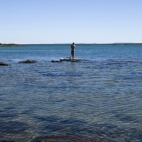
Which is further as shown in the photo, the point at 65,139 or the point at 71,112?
the point at 71,112

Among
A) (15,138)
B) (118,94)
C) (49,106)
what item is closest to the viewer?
(15,138)

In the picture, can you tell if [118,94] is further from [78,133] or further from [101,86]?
[78,133]

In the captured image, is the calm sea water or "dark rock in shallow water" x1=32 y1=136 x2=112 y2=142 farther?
the calm sea water

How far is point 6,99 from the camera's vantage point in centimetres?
1608

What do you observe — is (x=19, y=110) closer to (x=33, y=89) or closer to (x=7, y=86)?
(x=33, y=89)

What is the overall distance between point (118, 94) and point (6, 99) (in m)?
6.52

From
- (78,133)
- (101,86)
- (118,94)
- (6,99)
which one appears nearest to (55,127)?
(78,133)

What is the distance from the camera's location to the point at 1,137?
9875 mm

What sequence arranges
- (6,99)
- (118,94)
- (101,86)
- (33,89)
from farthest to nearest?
(101,86) → (33,89) → (118,94) → (6,99)

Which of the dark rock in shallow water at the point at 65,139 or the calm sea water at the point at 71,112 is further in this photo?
the calm sea water at the point at 71,112

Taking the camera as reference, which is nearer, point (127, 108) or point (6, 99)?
point (127, 108)

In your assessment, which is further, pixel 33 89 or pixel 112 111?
pixel 33 89

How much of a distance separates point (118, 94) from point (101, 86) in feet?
11.5

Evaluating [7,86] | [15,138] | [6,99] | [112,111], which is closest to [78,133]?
[15,138]
